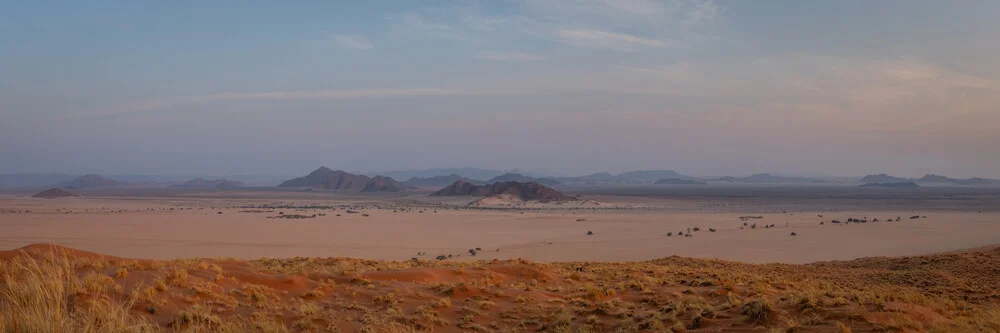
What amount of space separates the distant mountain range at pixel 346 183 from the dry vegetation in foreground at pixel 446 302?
132 meters

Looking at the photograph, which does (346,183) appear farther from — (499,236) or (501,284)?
(501,284)

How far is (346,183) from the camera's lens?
529 ft

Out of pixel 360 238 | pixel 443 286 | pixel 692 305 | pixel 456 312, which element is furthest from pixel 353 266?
pixel 360 238

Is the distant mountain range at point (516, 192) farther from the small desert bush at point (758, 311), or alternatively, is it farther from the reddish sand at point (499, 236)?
the small desert bush at point (758, 311)

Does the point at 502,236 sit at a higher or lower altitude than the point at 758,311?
lower

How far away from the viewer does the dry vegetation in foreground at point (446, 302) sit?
8477mm

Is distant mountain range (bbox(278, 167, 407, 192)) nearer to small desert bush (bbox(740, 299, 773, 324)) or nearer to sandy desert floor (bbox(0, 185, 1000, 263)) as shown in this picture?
sandy desert floor (bbox(0, 185, 1000, 263))

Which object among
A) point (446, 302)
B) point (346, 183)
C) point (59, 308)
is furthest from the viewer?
point (346, 183)

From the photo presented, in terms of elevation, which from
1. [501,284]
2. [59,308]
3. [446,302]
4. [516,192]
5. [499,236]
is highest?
[516,192]

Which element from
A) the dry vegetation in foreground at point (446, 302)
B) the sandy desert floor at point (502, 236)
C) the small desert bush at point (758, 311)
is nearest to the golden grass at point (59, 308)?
the dry vegetation in foreground at point (446, 302)

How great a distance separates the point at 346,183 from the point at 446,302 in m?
153

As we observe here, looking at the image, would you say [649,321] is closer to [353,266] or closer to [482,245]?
[353,266]

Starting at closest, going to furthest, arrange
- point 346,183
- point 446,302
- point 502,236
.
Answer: point 446,302 → point 502,236 → point 346,183

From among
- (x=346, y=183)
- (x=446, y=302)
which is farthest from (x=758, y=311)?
(x=346, y=183)
